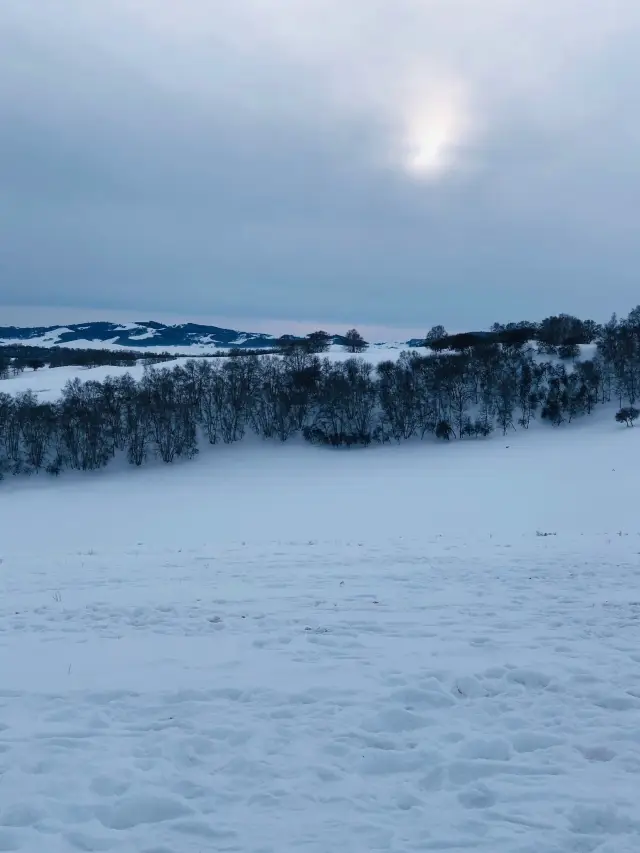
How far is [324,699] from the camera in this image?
254 inches

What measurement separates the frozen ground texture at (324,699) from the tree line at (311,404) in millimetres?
45877

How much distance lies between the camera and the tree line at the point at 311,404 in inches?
2265

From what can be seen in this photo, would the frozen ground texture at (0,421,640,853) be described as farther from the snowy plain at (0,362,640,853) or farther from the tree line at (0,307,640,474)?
the tree line at (0,307,640,474)

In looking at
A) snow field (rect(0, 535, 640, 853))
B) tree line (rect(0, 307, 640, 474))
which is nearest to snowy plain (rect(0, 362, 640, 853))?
snow field (rect(0, 535, 640, 853))

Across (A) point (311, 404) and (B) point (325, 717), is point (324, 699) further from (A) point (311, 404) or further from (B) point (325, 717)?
(A) point (311, 404)

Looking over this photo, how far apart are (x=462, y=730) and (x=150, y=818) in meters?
3.09

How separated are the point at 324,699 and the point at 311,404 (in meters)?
59.0

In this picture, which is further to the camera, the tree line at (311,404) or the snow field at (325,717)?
the tree line at (311,404)

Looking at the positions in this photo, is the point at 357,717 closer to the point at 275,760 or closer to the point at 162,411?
the point at 275,760

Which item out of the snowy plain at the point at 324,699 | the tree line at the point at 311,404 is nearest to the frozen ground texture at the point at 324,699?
the snowy plain at the point at 324,699

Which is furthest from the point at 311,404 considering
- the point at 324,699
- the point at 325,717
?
the point at 325,717

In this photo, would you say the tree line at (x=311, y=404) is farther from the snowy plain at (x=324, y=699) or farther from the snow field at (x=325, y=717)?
the snow field at (x=325, y=717)

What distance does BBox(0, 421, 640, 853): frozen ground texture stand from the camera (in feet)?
15.2

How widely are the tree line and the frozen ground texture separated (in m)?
45.9
